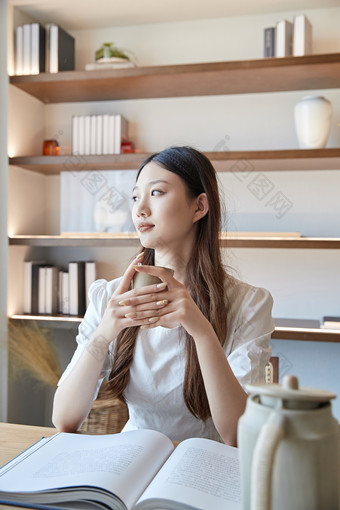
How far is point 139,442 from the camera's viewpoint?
0.94 meters

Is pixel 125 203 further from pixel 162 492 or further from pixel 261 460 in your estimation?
pixel 261 460

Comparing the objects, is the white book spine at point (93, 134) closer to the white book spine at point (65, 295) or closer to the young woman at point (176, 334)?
the white book spine at point (65, 295)

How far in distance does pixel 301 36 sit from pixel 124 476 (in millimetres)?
2216

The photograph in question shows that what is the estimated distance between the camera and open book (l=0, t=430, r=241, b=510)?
735mm

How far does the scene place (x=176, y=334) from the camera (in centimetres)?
139

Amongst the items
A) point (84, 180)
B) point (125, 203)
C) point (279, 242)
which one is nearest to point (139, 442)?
point (279, 242)

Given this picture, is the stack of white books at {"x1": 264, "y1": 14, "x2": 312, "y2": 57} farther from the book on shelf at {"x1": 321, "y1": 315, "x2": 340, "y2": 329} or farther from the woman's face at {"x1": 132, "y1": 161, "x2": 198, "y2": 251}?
the woman's face at {"x1": 132, "y1": 161, "x2": 198, "y2": 251}

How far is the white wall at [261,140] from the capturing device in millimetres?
2613

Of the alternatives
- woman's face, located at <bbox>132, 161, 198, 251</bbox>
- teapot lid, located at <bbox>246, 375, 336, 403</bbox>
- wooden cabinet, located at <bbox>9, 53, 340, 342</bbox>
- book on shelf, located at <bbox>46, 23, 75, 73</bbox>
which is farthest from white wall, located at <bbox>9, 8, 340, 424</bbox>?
teapot lid, located at <bbox>246, 375, 336, 403</bbox>

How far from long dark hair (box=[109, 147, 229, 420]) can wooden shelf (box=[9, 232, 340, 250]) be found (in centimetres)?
95

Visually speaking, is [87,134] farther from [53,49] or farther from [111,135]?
[53,49]

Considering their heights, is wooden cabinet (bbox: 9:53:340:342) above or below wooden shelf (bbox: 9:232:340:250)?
above

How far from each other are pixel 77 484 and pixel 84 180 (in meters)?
2.13

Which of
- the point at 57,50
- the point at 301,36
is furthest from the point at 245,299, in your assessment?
the point at 57,50
